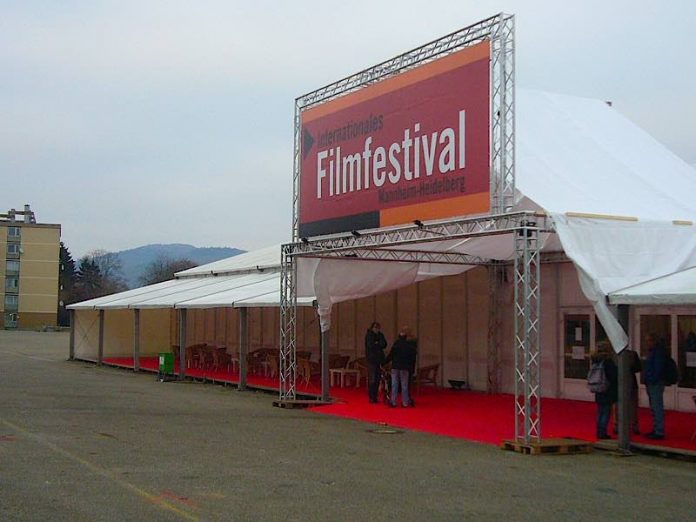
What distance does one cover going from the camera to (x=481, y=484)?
29.1 feet

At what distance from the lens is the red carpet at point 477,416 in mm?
12961

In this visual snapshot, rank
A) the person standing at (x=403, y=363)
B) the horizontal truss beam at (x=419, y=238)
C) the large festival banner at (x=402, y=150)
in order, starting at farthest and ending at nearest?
the person standing at (x=403, y=363) < the large festival banner at (x=402, y=150) < the horizontal truss beam at (x=419, y=238)

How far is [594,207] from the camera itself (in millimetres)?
12641

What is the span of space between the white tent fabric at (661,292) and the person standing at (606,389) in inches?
44.0

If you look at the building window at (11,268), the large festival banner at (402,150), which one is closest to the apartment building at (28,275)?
the building window at (11,268)

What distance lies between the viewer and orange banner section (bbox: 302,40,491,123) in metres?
12.6

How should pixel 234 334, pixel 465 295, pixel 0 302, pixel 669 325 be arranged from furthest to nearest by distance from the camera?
1. pixel 0 302
2. pixel 234 334
3. pixel 465 295
4. pixel 669 325

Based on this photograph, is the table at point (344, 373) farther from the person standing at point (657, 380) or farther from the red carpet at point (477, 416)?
the person standing at point (657, 380)

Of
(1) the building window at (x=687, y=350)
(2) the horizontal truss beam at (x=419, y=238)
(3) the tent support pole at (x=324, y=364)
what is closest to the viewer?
(2) the horizontal truss beam at (x=419, y=238)

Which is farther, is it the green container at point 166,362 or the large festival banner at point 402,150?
the green container at point 166,362

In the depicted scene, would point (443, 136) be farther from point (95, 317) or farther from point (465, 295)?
point (95, 317)

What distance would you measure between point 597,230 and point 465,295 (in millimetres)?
8310

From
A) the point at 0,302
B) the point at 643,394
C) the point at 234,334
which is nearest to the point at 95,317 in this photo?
the point at 234,334

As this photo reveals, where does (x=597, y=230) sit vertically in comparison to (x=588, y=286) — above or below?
above
